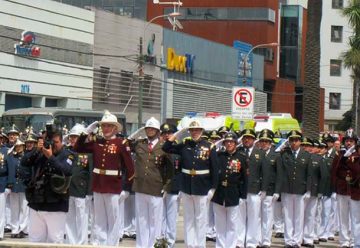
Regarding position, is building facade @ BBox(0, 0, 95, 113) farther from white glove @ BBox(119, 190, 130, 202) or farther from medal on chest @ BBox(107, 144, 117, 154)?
medal on chest @ BBox(107, 144, 117, 154)

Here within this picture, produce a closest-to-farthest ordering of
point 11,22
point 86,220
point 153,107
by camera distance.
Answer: point 86,220 → point 11,22 → point 153,107

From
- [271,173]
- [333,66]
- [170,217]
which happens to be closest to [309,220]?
[271,173]

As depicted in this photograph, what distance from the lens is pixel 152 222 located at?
13.7 meters

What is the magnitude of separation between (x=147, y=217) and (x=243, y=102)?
1108 centimetres

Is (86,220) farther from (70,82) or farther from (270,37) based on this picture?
(270,37)

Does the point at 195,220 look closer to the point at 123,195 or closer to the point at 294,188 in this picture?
the point at 123,195

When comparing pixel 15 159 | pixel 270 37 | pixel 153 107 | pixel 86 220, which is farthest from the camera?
pixel 270 37

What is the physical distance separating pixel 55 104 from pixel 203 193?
3184cm

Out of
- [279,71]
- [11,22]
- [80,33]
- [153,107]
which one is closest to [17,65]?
[11,22]

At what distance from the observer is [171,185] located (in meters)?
15.3

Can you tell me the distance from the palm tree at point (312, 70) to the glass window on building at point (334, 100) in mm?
62399

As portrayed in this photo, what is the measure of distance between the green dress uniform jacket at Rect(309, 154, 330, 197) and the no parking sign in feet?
21.7

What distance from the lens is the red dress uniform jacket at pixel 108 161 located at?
13227mm

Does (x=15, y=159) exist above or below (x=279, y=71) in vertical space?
below
